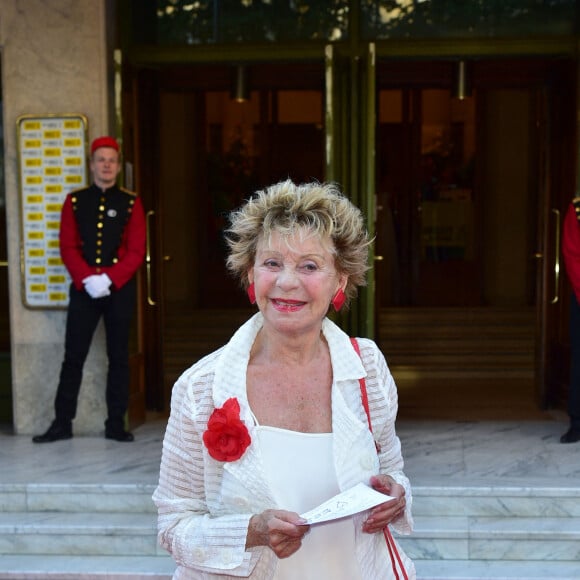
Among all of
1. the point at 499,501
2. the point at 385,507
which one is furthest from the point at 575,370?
the point at 385,507

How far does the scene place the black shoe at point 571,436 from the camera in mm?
4938

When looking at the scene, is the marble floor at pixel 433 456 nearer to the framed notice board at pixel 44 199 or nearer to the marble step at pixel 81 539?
the marble step at pixel 81 539

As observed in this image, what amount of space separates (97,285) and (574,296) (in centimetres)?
266

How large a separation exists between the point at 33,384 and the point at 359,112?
2.56m

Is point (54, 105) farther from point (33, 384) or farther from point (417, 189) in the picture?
point (417, 189)

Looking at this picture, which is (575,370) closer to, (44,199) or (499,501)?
(499,501)

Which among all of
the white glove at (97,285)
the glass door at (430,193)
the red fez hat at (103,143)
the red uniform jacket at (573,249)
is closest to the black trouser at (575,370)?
the red uniform jacket at (573,249)

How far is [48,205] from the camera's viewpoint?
525 centimetres

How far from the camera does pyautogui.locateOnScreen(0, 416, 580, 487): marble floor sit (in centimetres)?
430

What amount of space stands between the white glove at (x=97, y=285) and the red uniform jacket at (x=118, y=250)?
1.3 inches

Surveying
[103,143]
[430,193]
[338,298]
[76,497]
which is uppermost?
[103,143]

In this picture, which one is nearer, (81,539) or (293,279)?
(293,279)

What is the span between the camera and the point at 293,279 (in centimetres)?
183

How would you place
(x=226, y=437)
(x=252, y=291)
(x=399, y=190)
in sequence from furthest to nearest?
(x=399, y=190), (x=252, y=291), (x=226, y=437)
